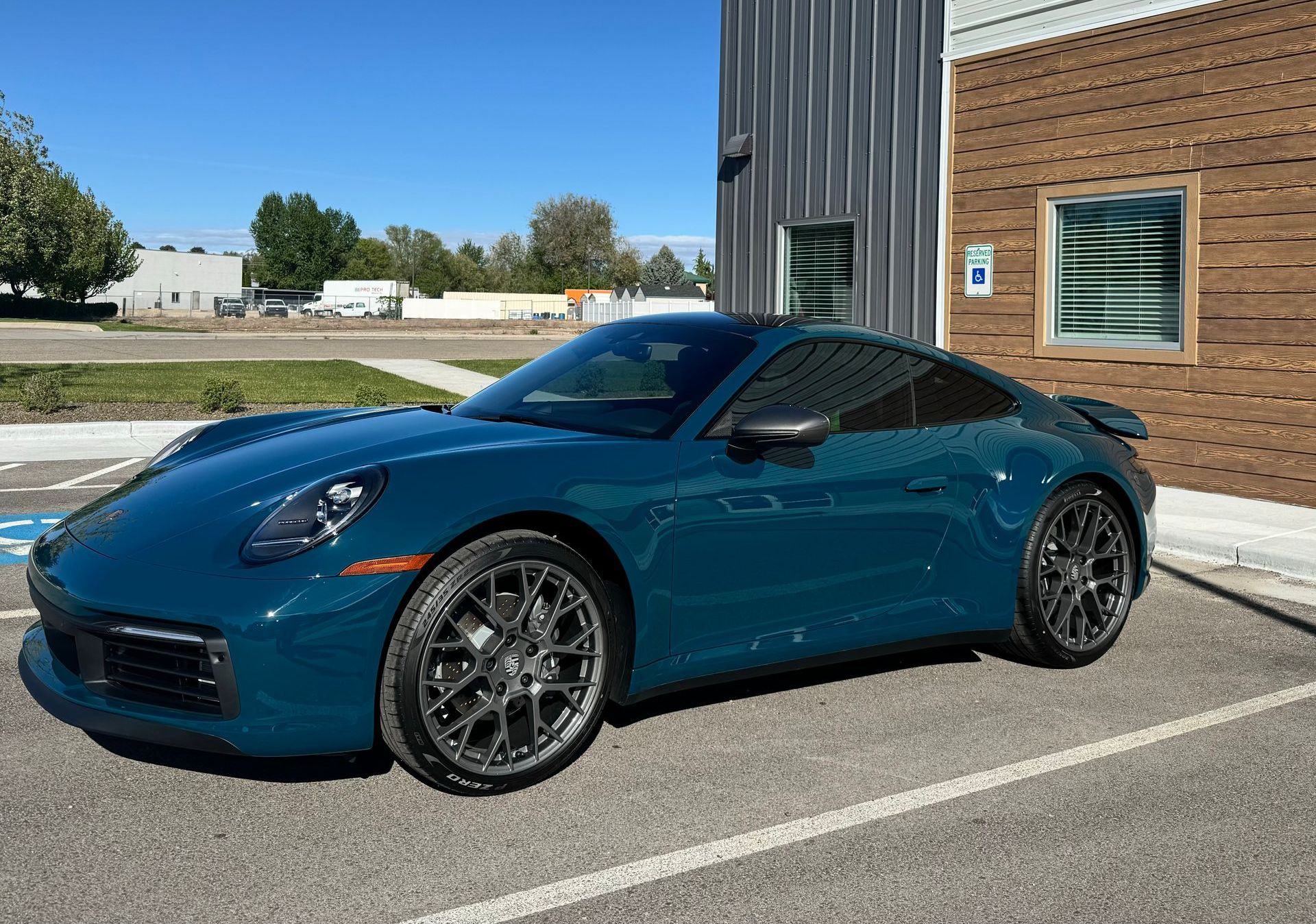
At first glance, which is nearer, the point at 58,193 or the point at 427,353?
the point at 427,353

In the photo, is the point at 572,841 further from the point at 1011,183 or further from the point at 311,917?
the point at 1011,183

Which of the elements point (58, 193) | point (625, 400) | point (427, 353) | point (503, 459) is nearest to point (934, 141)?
point (625, 400)

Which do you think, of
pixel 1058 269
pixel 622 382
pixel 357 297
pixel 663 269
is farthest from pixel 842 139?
pixel 663 269

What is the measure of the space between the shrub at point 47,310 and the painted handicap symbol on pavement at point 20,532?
216 feet

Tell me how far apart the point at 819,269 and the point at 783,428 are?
10.4 m

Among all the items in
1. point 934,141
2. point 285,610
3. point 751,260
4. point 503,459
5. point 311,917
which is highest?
point 934,141

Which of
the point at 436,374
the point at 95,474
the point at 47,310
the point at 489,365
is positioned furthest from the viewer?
the point at 47,310

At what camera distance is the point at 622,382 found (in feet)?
15.7

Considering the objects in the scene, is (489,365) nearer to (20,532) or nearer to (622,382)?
(20,532)

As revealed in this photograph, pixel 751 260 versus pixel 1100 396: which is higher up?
pixel 751 260

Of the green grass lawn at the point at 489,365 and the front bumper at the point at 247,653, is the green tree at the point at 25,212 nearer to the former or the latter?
the green grass lawn at the point at 489,365

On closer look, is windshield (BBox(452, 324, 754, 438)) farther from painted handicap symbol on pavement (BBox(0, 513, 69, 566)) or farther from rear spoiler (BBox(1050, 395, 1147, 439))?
painted handicap symbol on pavement (BBox(0, 513, 69, 566))

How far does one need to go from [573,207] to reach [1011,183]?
119499mm

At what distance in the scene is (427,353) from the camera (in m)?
34.8
